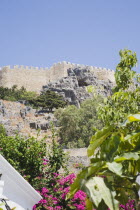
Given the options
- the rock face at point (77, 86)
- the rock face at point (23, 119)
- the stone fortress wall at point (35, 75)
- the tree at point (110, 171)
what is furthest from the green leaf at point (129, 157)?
the stone fortress wall at point (35, 75)

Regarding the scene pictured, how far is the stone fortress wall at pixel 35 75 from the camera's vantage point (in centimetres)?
5850

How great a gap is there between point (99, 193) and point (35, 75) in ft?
197

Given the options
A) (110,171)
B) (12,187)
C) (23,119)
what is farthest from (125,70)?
(23,119)

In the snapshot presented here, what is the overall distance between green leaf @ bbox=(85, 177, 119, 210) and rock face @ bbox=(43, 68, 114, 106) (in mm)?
39468

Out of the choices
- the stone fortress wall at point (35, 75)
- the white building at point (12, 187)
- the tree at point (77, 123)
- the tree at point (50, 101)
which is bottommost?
the tree at point (77, 123)

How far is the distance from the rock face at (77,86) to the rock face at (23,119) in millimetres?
7695

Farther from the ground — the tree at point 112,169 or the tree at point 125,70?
the tree at point 125,70

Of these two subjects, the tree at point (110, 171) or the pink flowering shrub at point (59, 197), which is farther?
the pink flowering shrub at point (59, 197)

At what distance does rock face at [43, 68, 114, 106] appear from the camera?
4203cm

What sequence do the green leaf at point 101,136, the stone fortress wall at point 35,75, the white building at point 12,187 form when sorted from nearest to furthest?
the green leaf at point 101,136, the white building at point 12,187, the stone fortress wall at point 35,75

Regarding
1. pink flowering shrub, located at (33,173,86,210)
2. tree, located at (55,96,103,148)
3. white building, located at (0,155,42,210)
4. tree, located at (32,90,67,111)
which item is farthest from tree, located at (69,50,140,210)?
tree, located at (32,90,67,111)

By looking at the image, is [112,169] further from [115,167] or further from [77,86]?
[77,86]

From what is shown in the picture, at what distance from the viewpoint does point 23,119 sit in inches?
1281

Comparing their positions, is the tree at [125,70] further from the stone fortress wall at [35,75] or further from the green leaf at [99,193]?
the stone fortress wall at [35,75]
